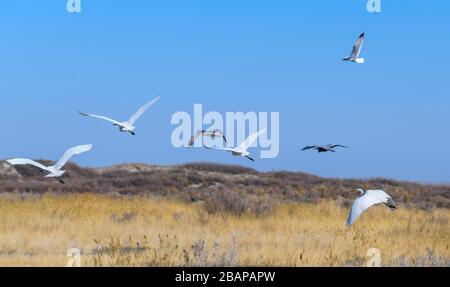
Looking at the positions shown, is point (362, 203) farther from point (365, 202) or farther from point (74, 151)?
point (74, 151)

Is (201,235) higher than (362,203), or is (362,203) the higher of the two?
(362,203)

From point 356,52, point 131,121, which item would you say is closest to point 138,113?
point 131,121

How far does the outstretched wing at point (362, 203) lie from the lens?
366 inches

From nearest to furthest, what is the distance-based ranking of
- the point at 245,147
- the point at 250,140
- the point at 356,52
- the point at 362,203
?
1. the point at 362,203
2. the point at 245,147
3. the point at 250,140
4. the point at 356,52

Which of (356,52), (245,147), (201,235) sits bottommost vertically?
(201,235)

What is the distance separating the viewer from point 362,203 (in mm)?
9617

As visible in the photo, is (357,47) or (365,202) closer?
(365,202)

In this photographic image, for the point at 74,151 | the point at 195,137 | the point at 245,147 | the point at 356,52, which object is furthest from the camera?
the point at 356,52

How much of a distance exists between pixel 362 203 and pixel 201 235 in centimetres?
696

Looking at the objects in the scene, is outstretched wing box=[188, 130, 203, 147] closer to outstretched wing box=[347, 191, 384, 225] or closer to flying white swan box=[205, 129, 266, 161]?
flying white swan box=[205, 129, 266, 161]

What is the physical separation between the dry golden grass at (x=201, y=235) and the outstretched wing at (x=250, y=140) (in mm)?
1972

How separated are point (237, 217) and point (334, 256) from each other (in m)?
7.89
